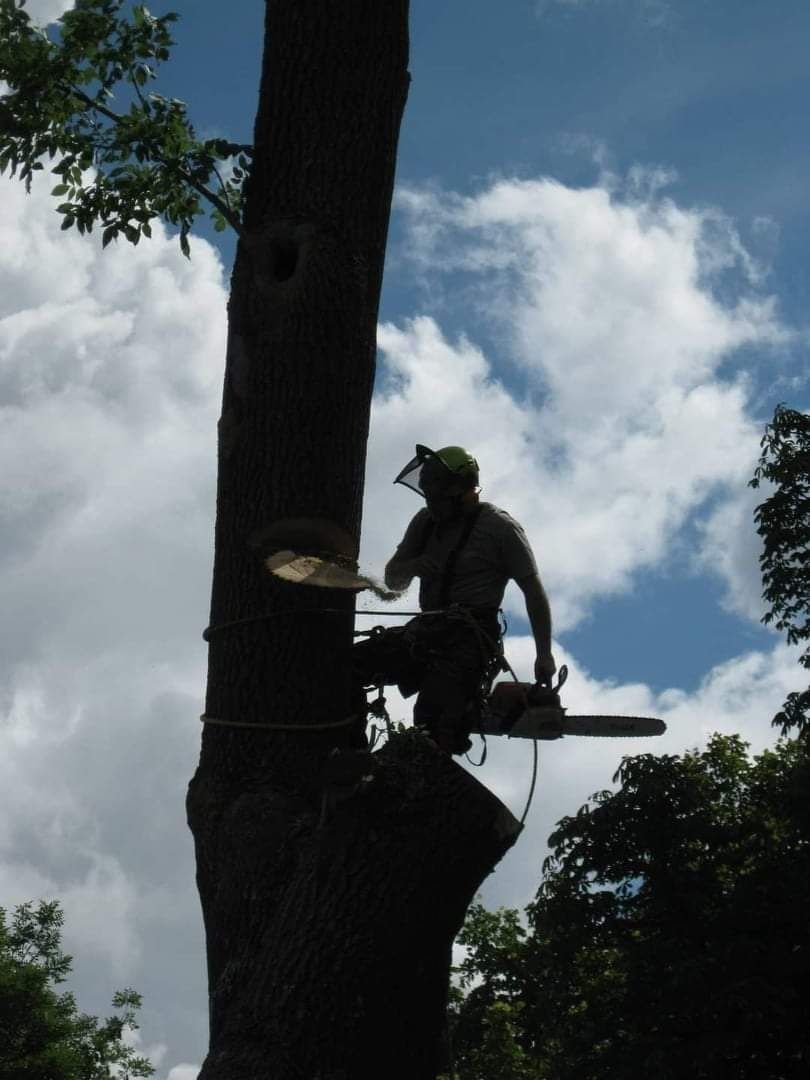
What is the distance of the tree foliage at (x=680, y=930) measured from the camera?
18.4 metres

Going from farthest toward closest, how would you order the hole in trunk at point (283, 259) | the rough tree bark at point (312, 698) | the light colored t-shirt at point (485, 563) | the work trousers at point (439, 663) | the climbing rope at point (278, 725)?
the light colored t-shirt at point (485, 563)
the work trousers at point (439, 663)
the hole in trunk at point (283, 259)
the climbing rope at point (278, 725)
the rough tree bark at point (312, 698)

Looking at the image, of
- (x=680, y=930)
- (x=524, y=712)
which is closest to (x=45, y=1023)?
(x=680, y=930)

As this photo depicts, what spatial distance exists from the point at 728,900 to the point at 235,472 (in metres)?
17.2

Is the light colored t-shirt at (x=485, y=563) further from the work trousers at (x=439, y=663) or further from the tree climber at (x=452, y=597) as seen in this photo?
the work trousers at (x=439, y=663)

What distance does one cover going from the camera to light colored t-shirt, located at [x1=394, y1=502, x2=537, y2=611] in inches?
216

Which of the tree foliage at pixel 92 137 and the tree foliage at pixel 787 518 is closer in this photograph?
the tree foliage at pixel 92 137

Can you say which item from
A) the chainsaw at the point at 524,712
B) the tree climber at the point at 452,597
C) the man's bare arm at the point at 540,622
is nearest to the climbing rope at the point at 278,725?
the tree climber at the point at 452,597

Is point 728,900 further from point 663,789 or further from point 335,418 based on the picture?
point 335,418

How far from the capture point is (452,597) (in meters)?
5.50

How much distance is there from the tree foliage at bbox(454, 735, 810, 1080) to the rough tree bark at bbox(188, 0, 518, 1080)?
15.3 m

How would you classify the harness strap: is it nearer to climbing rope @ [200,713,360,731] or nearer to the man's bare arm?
the man's bare arm

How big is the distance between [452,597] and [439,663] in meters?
0.40

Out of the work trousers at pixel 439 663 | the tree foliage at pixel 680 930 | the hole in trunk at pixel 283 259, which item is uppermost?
the tree foliage at pixel 680 930

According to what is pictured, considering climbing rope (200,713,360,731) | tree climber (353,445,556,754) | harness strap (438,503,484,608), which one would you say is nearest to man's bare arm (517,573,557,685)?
tree climber (353,445,556,754)
